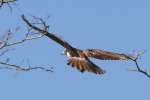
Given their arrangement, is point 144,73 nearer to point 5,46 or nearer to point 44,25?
point 44,25

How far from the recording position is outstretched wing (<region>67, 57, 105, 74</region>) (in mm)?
8086

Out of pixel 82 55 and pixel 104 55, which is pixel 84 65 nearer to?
pixel 104 55

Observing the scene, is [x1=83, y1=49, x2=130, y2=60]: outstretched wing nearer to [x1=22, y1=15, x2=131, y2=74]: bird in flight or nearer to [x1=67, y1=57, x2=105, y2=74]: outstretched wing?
[x1=22, y1=15, x2=131, y2=74]: bird in flight

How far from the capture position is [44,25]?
805 centimetres

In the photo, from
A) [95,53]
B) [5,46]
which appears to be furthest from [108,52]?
[5,46]

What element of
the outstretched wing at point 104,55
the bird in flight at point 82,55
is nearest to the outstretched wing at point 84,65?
the bird in flight at point 82,55

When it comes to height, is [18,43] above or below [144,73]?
above

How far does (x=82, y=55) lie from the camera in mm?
8648

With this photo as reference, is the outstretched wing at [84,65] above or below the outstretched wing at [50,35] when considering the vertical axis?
below

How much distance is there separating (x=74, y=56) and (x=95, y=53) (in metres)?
0.29

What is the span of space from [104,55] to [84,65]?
0.37m

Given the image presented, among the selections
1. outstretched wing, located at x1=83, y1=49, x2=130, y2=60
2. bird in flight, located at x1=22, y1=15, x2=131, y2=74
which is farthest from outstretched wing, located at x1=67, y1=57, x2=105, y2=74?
outstretched wing, located at x1=83, y1=49, x2=130, y2=60

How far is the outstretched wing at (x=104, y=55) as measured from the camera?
316 inches

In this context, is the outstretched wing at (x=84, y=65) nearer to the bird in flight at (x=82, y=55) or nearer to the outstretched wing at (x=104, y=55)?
the bird in flight at (x=82, y=55)
